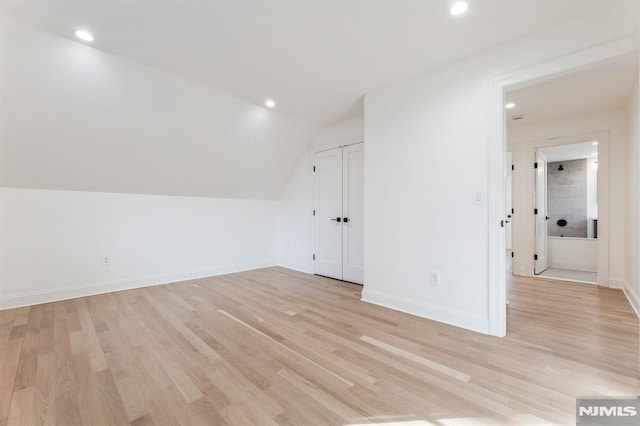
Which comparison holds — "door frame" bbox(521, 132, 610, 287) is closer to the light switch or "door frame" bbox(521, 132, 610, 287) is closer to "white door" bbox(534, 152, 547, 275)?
"white door" bbox(534, 152, 547, 275)

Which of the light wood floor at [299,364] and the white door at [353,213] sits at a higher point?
the white door at [353,213]

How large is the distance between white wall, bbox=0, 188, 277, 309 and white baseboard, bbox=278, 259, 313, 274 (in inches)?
18.5

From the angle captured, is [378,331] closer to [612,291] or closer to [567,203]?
[612,291]

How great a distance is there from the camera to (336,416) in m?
1.35

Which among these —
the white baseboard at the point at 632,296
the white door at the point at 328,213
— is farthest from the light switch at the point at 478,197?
the white door at the point at 328,213

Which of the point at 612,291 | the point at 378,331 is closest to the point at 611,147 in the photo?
the point at 612,291

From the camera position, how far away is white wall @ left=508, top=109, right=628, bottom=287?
11.7ft

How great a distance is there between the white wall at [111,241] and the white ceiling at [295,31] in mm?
2054

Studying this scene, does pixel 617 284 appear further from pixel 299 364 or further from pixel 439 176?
pixel 299 364

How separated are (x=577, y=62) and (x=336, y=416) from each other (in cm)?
286

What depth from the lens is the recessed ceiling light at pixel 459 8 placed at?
1793 millimetres

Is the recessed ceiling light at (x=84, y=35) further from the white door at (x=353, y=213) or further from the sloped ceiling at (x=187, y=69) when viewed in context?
the white door at (x=353, y=213)

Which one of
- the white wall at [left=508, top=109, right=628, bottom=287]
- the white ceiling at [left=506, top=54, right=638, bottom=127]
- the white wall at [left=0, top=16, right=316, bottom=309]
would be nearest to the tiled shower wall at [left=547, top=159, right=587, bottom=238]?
the white wall at [left=508, top=109, right=628, bottom=287]

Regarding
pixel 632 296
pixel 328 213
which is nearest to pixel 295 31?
pixel 328 213
